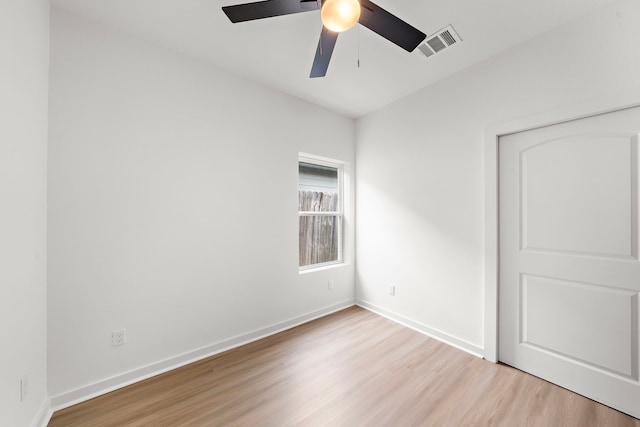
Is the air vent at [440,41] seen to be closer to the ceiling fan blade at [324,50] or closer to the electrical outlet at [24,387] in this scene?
the ceiling fan blade at [324,50]

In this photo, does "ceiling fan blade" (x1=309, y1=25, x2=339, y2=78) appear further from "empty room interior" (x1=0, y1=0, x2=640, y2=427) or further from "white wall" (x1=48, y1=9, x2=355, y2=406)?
"white wall" (x1=48, y1=9, x2=355, y2=406)

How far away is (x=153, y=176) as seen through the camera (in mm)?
2109

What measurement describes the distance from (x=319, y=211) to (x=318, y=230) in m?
0.26

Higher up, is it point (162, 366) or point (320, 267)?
point (320, 267)

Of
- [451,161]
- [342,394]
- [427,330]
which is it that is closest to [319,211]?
[451,161]

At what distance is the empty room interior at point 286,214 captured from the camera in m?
1.64

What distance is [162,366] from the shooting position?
214cm

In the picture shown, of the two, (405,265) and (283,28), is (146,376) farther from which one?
(283,28)

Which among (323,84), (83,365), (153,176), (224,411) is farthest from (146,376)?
(323,84)

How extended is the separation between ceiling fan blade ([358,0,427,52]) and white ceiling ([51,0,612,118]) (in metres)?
0.40

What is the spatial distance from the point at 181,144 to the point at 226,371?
196 cm

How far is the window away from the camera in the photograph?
3.29 m

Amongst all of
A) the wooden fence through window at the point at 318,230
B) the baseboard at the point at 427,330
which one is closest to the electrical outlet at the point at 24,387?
the wooden fence through window at the point at 318,230

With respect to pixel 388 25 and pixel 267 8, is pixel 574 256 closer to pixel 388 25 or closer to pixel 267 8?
pixel 388 25
